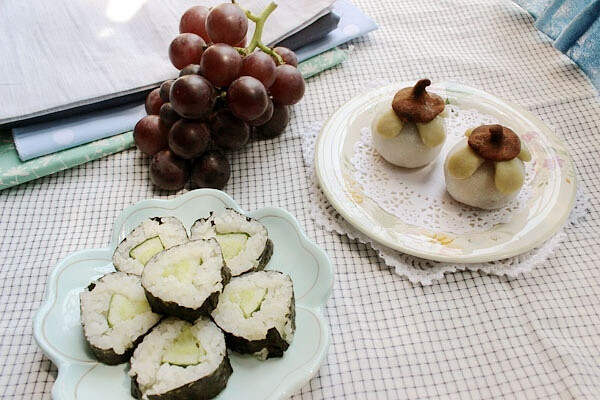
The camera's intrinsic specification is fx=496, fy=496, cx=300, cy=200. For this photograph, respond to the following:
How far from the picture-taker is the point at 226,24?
822 millimetres

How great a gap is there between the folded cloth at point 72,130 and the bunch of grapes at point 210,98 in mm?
88

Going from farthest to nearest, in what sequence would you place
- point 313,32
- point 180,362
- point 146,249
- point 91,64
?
point 313,32, point 91,64, point 146,249, point 180,362

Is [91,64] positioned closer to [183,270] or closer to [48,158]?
[48,158]

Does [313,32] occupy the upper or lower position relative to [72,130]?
upper

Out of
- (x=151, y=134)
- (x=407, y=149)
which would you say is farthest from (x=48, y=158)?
(x=407, y=149)

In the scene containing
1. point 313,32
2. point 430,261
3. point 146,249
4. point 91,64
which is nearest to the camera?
point 146,249

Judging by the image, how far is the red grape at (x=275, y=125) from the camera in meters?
0.92

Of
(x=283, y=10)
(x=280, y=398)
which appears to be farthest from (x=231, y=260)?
(x=283, y=10)

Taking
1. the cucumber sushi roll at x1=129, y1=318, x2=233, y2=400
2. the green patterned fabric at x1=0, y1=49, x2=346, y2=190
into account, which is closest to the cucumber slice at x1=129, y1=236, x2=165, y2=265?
the cucumber sushi roll at x1=129, y1=318, x2=233, y2=400

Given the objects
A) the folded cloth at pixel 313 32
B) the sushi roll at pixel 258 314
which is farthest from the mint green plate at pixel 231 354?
the folded cloth at pixel 313 32

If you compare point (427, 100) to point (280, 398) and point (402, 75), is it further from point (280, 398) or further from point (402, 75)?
point (280, 398)

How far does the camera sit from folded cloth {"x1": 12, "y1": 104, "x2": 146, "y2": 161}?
874mm

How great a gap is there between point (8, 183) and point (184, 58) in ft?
1.21

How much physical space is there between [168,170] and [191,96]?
14 centimetres
